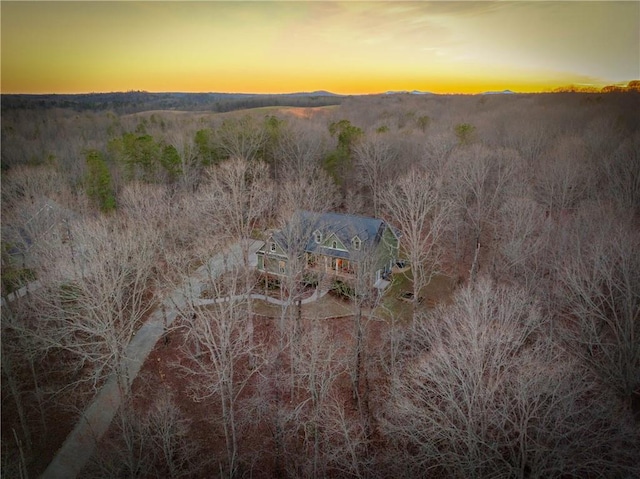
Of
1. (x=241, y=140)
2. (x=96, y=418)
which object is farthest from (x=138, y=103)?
(x=96, y=418)

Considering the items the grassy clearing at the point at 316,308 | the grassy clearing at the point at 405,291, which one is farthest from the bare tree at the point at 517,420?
the grassy clearing at the point at 316,308

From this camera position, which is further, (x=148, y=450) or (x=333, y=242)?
(x=333, y=242)

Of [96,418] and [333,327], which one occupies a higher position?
[333,327]

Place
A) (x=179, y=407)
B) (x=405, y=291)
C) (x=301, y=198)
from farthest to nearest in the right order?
(x=405, y=291), (x=301, y=198), (x=179, y=407)

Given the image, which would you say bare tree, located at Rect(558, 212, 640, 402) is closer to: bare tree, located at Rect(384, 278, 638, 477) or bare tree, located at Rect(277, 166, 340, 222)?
bare tree, located at Rect(384, 278, 638, 477)

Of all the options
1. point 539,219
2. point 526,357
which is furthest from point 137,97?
point 526,357

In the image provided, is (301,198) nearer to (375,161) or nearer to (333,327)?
(333,327)

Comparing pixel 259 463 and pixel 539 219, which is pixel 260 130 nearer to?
pixel 539 219

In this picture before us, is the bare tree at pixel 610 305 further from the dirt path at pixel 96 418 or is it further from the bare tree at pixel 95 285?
the bare tree at pixel 95 285

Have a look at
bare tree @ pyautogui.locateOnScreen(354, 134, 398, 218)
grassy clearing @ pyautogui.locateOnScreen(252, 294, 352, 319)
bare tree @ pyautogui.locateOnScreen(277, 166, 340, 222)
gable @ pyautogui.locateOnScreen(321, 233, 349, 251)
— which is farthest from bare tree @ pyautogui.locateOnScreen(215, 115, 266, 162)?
grassy clearing @ pyautogui.locateOnScreen(252, 294, 352, 319)
